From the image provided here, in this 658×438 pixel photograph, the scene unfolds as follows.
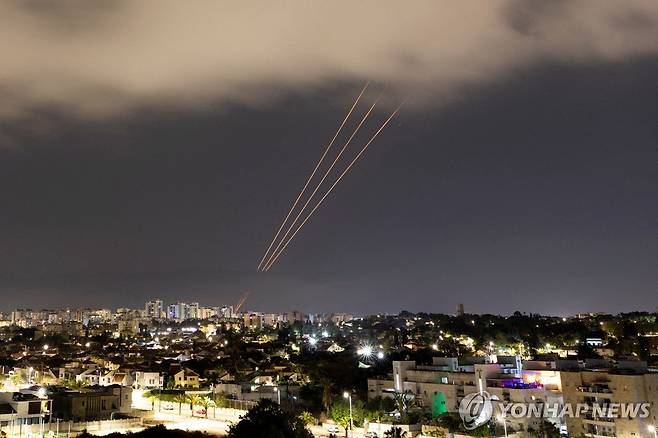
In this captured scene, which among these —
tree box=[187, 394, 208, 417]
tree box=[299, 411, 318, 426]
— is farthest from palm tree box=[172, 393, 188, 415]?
tree box=[299, 411, 318, 426]

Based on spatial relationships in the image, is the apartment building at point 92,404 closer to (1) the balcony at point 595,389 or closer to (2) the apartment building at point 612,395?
(2) the apartment building at point 612,395

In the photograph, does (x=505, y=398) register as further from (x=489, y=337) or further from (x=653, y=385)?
(x=489, y=337)

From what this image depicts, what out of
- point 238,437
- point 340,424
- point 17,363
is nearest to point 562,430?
point 340,424

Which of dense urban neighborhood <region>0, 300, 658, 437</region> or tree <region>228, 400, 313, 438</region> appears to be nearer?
tree <region>228, 400, 313, 438</region>

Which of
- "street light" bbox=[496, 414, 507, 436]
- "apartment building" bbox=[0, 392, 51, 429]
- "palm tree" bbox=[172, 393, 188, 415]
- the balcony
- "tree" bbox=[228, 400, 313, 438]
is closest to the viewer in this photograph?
"tree" bbox=[228, 400, 313, 438]

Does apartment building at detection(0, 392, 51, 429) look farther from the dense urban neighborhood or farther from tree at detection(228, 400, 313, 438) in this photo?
tree at detection(228, 400, 313, 438)
